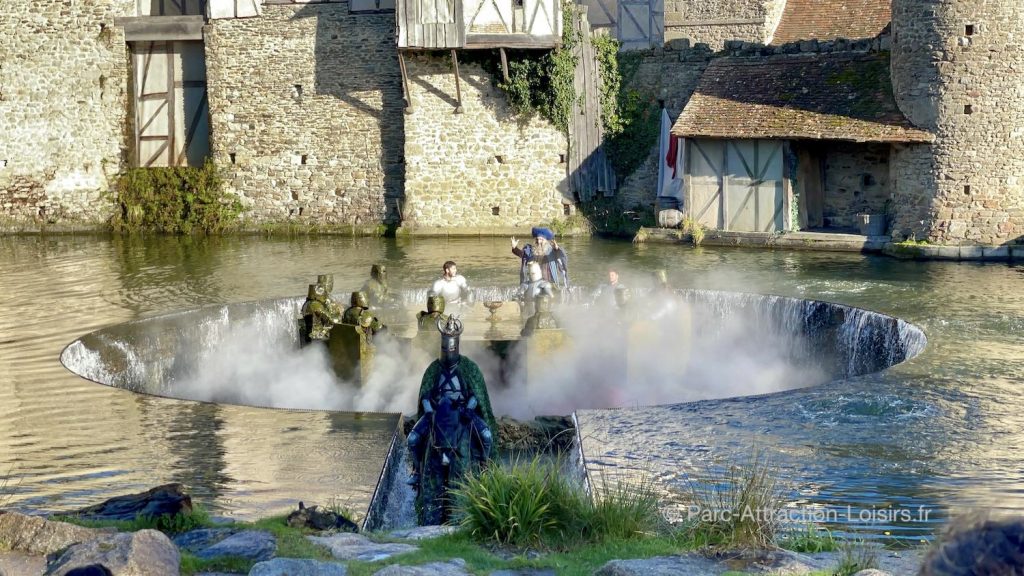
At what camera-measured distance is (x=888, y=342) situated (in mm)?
14688

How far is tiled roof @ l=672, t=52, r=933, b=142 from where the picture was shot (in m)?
21.2

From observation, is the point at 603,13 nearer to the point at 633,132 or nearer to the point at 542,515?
the point at 633,132

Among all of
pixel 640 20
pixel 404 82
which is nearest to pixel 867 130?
pixel 404 82

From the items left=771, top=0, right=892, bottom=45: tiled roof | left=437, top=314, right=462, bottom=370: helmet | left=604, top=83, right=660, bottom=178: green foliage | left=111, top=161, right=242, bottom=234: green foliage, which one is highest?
left=771, top=0, right=892, bottom=45: tiled roof

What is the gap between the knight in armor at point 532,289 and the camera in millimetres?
15453

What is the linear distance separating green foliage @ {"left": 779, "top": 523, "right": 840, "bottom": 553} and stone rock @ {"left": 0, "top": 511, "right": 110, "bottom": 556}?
3642 mm

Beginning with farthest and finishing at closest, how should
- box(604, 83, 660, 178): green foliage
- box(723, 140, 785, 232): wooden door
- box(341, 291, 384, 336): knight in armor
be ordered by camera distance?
box(604, 83, 660, 178): green foliage
box(723, 140, 785, 232): wooden door
box(341, 291, 384, 336): knight in armor

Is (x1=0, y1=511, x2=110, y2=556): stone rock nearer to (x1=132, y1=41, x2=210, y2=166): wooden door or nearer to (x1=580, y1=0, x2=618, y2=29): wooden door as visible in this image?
(x1=132, y1=41, x2=210, y2=166): wooden door

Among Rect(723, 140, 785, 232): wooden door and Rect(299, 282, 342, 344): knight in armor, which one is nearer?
Rect(299, 282, 342, 344): knight in armor

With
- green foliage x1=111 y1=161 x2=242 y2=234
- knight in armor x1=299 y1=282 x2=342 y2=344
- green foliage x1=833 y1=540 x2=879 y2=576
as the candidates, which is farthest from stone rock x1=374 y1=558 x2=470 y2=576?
green foliage x1=111 y1=161 x2=242 y2=234

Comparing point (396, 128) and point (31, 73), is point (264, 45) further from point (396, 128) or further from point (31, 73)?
point (31, 73)

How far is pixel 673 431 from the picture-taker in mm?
10289

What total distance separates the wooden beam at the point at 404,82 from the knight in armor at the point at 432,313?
11.0 meters

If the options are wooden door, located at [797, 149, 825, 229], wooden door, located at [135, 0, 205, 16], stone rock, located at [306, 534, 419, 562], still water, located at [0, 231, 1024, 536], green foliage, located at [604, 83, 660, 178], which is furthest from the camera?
wooden door, located at [135, 0, 205, 16]
